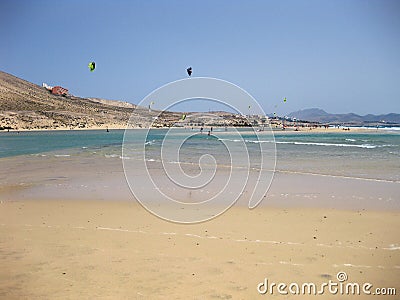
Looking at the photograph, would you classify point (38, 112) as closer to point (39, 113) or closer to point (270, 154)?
point (39, 113)

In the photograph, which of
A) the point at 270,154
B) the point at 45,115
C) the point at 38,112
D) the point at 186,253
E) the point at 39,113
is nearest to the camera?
the point at 186,253

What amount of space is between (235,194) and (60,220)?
18.2ft

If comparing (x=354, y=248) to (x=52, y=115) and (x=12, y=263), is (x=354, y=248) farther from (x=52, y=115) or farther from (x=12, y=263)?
(x=52, y=115)

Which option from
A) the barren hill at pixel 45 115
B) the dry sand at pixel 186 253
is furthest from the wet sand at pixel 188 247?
the barren hill at pixel 45 115

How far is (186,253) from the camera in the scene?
6.28m

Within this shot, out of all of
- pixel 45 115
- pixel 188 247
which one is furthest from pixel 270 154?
pixel 45 115

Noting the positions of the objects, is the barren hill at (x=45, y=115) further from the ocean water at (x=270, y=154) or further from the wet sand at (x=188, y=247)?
the wet sand at (x=188, y=247)

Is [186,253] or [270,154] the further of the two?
[270,154]

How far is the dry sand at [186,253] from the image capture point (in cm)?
500

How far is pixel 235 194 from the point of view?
39.5 ft

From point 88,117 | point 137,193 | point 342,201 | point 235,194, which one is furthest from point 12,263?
point 88,117

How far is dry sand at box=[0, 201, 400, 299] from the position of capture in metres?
5.00

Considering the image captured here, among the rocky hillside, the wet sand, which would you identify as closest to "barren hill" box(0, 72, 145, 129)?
the rocky hillside

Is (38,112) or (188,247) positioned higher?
(38,112)
